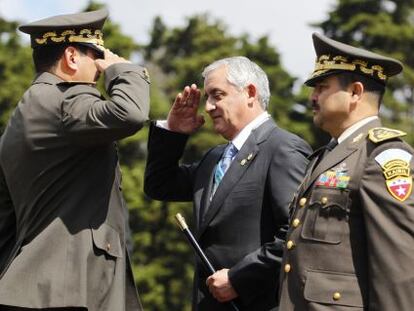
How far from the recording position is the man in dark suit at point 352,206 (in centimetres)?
512

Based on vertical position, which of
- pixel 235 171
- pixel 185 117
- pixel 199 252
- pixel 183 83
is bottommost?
pixel 183 83

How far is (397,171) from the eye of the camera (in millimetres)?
5191

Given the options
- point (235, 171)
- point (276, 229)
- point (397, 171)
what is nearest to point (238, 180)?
point (235, 171)

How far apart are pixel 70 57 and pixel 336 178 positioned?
1572 millimetres

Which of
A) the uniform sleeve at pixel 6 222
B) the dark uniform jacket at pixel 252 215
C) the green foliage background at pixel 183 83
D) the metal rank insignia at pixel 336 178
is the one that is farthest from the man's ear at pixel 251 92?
the green foliage background at pixel 183 83

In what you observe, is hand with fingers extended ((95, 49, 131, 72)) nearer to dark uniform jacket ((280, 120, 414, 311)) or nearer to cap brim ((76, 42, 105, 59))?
cap brim ((76, 42, 105, 59))

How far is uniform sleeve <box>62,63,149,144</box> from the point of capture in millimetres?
5629

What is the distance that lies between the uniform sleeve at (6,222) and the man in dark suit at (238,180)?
1.11 meters

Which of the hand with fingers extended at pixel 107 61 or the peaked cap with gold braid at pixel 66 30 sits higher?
the peaked cap with gold braid at pixel 66 30

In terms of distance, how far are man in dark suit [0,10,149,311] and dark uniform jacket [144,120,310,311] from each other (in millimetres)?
664

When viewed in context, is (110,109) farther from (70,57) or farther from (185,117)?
(185,117)

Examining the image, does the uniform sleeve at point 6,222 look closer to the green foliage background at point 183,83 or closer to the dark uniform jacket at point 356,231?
the dark uniform jacket at point 356,231

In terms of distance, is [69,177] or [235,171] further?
[235,171]

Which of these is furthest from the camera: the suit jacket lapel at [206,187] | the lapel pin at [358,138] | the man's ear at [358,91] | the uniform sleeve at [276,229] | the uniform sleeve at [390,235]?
the suit jacket lapel at [206,187]
